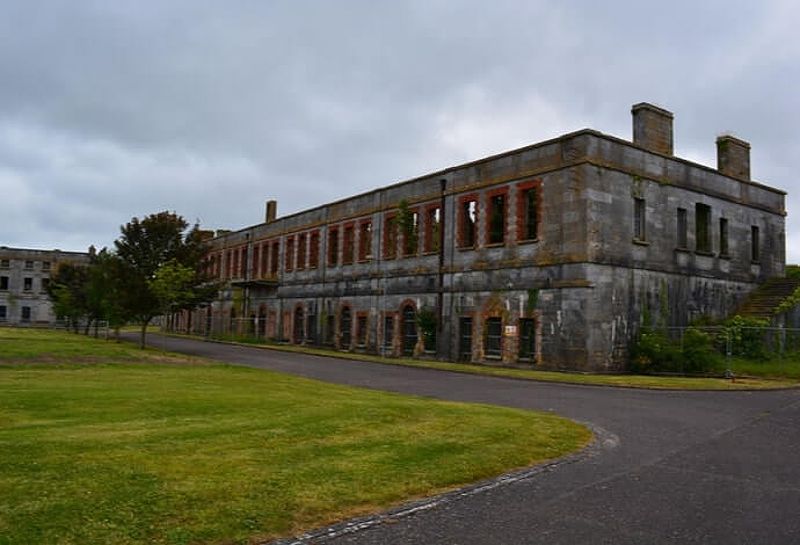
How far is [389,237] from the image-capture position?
36781 mm

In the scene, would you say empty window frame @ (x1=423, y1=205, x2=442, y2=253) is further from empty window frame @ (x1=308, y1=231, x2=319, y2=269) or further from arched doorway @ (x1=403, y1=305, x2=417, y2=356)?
empty window frame @ (x1=308, y1=231, x2=319, y2=269)

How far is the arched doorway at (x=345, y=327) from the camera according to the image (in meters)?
39.2

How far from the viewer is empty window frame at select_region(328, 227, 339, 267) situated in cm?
4212

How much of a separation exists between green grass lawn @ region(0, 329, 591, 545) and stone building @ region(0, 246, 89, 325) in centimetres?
8088

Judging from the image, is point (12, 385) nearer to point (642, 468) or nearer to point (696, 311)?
point (642, 468)

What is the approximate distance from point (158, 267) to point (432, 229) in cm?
1420

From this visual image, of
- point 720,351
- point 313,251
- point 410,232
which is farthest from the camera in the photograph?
point 313,251

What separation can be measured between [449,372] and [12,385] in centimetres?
1540

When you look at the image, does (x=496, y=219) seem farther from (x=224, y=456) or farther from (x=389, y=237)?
(x=224, y=456)

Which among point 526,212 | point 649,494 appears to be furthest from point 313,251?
point 649,494

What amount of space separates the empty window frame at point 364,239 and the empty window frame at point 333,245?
3.12 meters

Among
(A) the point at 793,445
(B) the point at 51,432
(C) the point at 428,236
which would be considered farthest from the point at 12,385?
(C) the point at 428,236

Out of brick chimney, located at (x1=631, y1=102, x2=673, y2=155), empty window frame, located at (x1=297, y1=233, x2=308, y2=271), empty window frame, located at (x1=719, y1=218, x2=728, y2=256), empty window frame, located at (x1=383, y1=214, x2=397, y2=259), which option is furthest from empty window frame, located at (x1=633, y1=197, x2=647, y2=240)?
empty window frame, located at (x1=297, y1=233, x2=308, y2=271)

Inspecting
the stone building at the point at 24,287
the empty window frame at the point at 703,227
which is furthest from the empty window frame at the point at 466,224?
the stone building at the point at 24,287
